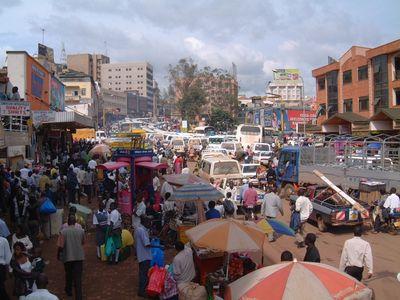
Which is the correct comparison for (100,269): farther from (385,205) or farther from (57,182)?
(385,205)

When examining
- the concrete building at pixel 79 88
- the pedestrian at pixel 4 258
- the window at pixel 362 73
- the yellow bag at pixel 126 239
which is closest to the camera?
the pedestrian at pixel 4 258

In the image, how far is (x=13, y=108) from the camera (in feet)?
43.4

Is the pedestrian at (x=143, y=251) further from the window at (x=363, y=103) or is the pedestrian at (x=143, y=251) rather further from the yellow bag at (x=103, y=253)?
the window at (x=363, y=103)

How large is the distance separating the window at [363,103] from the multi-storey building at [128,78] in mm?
147404

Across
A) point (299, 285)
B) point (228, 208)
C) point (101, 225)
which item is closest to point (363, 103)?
point (228, 208)

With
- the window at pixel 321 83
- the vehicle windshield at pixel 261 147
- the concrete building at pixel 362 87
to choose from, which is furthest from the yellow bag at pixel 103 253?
the window at pixel 321 83

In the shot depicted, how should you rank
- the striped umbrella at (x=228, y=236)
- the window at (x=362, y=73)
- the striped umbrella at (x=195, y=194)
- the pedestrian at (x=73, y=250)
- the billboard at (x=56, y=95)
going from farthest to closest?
the window at (x=362, y=73) → the billboard at (x=56, y=95) → the striped umbrella at (x=195, y=194) → the pedestrian at (x=73, y=250) → the striped umbrella at (x=228, y=236)

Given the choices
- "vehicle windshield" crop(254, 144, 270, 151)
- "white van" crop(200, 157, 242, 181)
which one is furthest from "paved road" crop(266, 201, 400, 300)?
"vehicle windshield" crop(254, 144, 270, 151)

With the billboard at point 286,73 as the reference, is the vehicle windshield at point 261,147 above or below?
below

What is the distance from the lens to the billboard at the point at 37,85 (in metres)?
27.3

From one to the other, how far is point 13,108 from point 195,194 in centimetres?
611

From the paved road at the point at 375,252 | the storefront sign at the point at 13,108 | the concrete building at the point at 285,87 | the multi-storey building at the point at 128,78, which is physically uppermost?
the multi-storey building at the point at 128,78

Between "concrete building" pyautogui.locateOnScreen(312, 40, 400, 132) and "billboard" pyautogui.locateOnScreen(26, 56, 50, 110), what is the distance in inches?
923

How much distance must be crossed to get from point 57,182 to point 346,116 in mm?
28655
